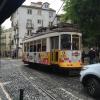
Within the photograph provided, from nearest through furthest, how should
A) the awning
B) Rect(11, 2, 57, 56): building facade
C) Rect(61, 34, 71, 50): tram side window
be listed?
the awning
Rect(61, 34, 71, 50): tram side window
Rect(11, 2, 57, 56): building facade

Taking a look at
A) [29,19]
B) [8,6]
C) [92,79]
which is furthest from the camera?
[29,19]

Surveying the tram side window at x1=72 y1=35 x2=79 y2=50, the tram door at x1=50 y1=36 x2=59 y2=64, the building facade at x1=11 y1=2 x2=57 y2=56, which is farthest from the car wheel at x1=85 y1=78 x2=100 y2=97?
the building facade at x1=11 y1=2 x2=57 y2=56

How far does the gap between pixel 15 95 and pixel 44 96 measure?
1067mm

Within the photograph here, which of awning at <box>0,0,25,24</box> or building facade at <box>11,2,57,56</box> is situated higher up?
building facade at <box>11,2,57,56</box>

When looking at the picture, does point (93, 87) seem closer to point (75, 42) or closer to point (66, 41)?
point (66, 41)

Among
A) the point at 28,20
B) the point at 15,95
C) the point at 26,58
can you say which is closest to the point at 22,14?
the point at 28,20

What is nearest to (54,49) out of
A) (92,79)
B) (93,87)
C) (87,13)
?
(87,13)

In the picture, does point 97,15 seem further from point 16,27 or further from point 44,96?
point 16,27

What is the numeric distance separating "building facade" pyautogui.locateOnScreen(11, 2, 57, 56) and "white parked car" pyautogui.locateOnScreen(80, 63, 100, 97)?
69.7 meters

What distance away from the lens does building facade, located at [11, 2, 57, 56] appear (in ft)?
280

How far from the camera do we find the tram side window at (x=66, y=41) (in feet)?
71.1

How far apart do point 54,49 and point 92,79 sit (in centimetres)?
988

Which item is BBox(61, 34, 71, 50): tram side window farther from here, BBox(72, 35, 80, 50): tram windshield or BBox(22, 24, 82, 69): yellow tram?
BBox(72, 35, 80, 50): tram windshield

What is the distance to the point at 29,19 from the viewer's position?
86.8 m
